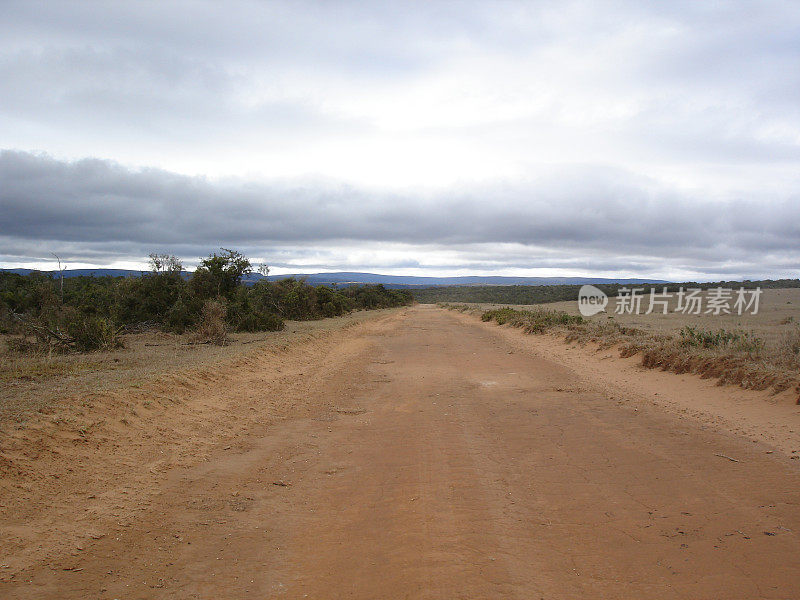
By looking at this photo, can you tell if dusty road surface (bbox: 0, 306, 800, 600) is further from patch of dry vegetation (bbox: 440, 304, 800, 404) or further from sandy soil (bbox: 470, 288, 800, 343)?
sandy soil (bbox: 470, 288, 800, 343)

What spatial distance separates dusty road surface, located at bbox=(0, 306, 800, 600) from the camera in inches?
142

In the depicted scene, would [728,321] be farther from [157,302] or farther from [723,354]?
[157,302]

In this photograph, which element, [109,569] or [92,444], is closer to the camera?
[109,569]

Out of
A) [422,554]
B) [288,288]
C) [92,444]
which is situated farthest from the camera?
[288,288]

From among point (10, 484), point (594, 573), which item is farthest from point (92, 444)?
point (594, 573)

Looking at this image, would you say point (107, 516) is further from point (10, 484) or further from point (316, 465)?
point (316, 465)

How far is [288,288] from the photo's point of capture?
36250 millimetres

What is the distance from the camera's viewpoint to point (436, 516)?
15.3 ft

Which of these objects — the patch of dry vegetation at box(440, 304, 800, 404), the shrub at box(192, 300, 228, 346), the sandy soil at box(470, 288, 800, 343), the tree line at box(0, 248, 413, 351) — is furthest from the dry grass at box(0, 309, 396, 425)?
the sandy soil at box(470, 288, 800, 343)

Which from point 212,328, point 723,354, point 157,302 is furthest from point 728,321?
point 157,302

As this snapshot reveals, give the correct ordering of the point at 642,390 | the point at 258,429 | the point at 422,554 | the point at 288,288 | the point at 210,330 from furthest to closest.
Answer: the point at 288,288, the point at 210,330, the point at 642,390, the point at 258,429, the point at 422,554

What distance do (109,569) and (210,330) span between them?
14.0 m

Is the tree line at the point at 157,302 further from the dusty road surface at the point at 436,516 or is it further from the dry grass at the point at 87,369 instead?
the dusty road surface at the point at 436,516

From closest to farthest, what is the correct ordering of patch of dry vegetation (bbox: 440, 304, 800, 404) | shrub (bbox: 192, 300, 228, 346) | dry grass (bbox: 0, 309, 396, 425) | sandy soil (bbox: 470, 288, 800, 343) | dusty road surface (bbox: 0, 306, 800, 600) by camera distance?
1. dusty road surface (bbox: 0, 306, 800, 600)
2. dry grass (bbox: 0, 309, 396, 425)
3. patch of dry vegetation (bbox: 440, 304, 800, 404)
4. shrub (bbox: 192, 300, 228, 346)
5. sandy soil (bbox: 470, 288, 800, 343)
